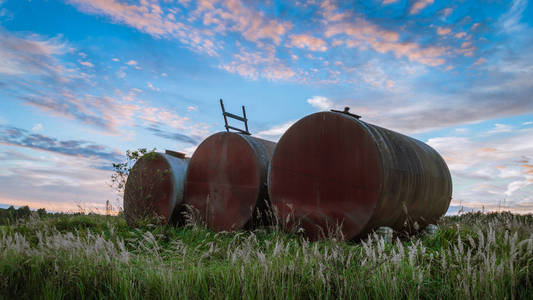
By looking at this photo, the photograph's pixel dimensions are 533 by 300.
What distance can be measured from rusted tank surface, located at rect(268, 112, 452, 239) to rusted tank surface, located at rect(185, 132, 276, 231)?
98 centimetres

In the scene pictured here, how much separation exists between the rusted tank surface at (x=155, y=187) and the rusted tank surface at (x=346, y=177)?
363 cm

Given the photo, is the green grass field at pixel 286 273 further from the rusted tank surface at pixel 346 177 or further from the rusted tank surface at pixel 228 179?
the rusted tank surface at pixel 228 179

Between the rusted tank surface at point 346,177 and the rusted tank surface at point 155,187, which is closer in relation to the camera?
the rusted tank surface at point 346,177

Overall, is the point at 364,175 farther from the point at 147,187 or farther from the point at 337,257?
the point at 147,187

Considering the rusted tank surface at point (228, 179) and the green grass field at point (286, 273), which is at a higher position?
the rusted tank surface at point (228, 179)

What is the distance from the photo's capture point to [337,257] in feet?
11.7

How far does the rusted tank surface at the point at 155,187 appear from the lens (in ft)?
34.2

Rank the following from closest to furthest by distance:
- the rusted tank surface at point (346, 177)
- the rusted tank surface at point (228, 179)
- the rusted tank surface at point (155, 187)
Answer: the rusted tank surface at point (346, 177)
the rusted tank surface at point (228, 179)
the rusted tank surface at point (155, 187)

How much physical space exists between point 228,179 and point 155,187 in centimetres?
268

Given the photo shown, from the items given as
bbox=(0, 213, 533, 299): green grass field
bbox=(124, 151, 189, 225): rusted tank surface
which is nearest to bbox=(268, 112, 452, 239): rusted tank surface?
bbox=(0, 213, 533, 299): green grass field

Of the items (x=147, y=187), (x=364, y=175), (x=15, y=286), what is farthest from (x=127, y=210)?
(x=364, y=175)

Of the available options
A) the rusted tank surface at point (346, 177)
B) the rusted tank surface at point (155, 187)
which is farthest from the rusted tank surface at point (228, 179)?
the rusted tank surface at point (346, 177)

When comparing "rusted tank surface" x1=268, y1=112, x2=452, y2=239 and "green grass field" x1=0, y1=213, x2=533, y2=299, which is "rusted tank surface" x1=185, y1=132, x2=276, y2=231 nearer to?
"rusted tank surface" x1=268, y1=112, x2=452, y2=239

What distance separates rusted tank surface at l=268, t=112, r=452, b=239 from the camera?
6.61m
